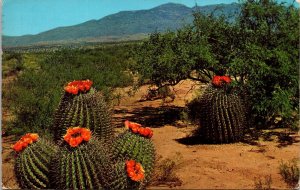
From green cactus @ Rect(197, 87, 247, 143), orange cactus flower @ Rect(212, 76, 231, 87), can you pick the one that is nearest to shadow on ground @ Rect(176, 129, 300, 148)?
green cactus @ Rect(197, 87, 247, 143)

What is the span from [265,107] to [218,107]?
106 cm

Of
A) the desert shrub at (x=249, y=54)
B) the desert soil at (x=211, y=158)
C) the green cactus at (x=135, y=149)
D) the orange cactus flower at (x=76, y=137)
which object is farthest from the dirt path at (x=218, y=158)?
the orange cactus flower at (x=76, y=137)

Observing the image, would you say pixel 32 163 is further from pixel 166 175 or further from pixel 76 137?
pixel 166 175

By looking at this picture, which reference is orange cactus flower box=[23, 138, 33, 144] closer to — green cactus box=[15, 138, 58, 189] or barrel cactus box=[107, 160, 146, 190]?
green cactus box=[15, 138, 58, 189]

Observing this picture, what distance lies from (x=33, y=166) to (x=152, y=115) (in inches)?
250

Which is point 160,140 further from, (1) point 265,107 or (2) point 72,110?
(2) point 72,110

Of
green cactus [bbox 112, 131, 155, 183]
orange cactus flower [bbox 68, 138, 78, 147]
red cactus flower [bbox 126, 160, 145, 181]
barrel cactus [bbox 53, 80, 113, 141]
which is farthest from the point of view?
barrel cactus [bbox 53, 80, 113, 141]

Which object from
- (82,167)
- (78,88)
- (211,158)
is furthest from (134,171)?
(211,158)

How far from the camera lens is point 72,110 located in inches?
250

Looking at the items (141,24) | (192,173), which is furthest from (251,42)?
(141,24)

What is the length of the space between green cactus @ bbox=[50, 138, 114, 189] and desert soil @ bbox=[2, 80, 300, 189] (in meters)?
1.18

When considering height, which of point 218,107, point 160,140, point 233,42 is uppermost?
point 233,42

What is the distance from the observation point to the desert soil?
6477 mm

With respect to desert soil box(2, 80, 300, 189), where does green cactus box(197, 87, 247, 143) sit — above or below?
above
